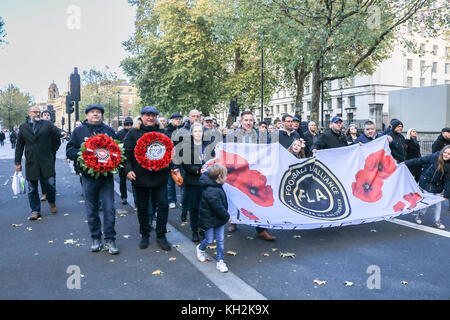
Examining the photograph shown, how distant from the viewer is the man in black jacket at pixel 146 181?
18.4 ft

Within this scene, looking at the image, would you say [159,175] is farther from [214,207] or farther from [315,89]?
[315,89]

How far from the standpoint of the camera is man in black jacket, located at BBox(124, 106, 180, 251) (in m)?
5.60

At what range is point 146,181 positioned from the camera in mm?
5582

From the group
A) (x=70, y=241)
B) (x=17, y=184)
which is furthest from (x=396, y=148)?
(x=17, y=184)

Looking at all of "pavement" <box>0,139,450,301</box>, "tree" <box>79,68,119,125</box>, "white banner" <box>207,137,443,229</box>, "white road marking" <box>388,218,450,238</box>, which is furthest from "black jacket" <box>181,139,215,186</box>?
"tree" <box>79,68,119,125</box>

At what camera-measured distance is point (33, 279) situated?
14.6ft

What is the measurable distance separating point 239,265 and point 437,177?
444cm

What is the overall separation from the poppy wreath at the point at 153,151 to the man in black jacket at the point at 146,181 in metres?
0.14

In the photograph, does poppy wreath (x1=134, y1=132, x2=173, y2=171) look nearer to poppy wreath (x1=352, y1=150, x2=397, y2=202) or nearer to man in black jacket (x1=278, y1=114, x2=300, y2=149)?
poppy wreath (x1=352, y1=150, x2=397, y2=202)

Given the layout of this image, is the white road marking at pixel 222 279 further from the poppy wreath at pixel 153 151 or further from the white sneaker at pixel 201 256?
the poppy wreath at pixel 153 151

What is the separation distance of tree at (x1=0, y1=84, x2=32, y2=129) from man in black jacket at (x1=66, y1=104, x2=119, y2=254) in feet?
249

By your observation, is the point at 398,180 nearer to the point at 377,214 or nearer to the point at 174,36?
the point at 377,214

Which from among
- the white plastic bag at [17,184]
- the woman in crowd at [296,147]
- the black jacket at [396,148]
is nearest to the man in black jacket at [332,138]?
the woman in crowd at [296,147]
